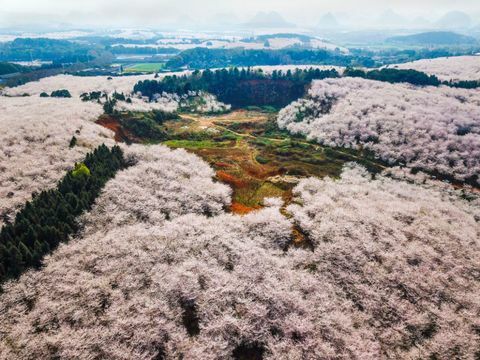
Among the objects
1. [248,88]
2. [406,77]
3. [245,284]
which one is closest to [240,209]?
[245,284]

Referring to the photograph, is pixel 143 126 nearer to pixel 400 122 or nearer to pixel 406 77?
pixel 400 122

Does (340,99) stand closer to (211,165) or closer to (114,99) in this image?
(211,165)

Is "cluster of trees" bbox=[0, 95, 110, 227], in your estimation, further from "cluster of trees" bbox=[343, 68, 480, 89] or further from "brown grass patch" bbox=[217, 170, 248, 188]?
"cluster of trees" bbox=[343, 68, 480, 89]

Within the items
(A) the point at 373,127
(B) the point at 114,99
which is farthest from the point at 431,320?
(B) the point at 114,99

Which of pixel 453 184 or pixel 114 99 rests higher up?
pixel 114 99

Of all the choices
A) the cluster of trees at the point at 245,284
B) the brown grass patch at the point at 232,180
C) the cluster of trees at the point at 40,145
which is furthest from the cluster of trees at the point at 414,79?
the cluster of trees at the point at 40,145

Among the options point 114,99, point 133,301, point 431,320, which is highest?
point 114,99

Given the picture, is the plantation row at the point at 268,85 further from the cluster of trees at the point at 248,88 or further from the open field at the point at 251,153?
the open field at the point at 251,153
